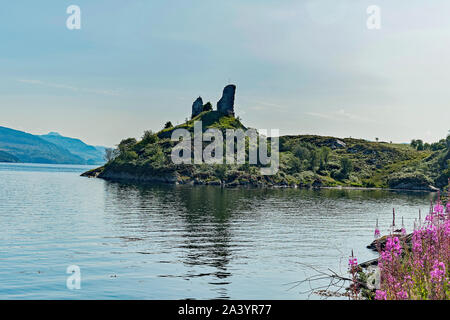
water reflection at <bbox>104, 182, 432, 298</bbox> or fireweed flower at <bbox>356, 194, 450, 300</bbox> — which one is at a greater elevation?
fireweed flower at <bbox>356, 194, 450, 300</bbox>

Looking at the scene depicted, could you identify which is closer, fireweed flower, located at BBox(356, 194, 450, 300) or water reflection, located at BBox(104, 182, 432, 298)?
fireweed flower, located at BBox(356, 194, 450, 300)

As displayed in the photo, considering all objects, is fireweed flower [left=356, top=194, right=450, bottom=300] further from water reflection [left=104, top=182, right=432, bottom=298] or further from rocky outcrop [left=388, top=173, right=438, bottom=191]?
rocky outcrop [left=388, top=173, right=438, bottom=191]

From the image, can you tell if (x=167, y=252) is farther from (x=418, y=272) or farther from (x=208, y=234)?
(x=418, y=272)

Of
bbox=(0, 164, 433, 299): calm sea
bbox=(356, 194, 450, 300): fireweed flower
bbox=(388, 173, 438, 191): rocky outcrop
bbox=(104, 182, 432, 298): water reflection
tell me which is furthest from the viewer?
bbox=(388, 173, 438, 191): rocky outcrop

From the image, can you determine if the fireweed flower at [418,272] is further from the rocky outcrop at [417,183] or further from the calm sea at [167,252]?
the rocky outcrop at [417,183]

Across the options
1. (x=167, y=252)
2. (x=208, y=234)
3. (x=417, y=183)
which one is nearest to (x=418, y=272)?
(x=167, y=252)

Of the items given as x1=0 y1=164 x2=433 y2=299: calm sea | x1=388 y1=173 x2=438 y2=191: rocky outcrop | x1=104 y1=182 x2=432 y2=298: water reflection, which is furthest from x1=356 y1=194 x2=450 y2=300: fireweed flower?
x1=388 y1=173 x2=438 y2=191: rocky outcrop

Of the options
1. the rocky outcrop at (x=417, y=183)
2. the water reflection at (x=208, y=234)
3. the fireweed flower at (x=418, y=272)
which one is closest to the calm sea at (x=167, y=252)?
the water reflection at (x=208, y=234)

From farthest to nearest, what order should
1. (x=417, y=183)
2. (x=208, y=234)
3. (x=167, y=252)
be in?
(x=417, y=183), (x=208, y=234), (x=167, y=252)

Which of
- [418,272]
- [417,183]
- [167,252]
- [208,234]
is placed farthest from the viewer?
[417,183]

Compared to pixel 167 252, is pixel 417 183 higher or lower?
lower

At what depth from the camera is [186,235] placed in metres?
45.0

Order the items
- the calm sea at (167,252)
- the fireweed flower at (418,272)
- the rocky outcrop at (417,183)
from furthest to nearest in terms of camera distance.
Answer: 1. the rocky outcrop at (417,183)
2. the calm sea at (167,252)
3. the fireweed flower at (418,272)
